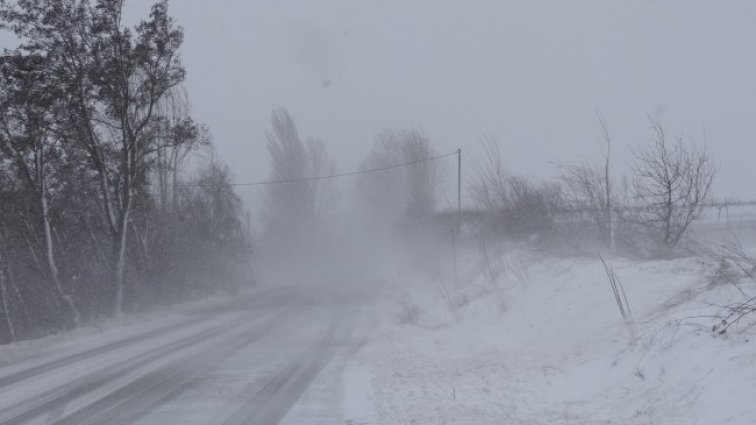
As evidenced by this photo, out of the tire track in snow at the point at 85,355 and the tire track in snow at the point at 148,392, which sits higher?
the tire track in snow at the point at 148,392

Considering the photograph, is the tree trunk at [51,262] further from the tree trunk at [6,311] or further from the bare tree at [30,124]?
the tree trunk at [6,311]

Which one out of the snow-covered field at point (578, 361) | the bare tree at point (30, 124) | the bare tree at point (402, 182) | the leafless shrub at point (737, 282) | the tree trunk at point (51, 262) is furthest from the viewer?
the bare tree at point (402, 182)

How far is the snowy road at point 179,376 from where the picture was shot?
8.76 m

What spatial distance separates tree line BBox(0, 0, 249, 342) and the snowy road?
18.4 ft

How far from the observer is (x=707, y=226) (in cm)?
2414

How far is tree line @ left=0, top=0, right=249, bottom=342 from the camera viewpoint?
21734 millimetres

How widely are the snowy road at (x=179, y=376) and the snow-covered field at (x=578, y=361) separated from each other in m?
1.18

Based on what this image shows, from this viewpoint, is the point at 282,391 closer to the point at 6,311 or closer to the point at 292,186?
the point at 6,311

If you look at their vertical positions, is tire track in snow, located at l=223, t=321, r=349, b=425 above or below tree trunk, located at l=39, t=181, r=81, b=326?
below

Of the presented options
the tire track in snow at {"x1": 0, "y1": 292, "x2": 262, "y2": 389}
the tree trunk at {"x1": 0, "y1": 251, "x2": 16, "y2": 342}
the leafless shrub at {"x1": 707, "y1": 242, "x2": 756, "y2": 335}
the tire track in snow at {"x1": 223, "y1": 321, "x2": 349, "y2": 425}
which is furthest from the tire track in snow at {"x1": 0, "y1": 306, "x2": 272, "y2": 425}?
the leafless shrub at {"x1": 707, "y1": 242, "x2": 756, "y2": 335}

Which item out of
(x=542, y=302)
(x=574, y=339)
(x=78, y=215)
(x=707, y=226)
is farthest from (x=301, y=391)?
(x=78, y=215)

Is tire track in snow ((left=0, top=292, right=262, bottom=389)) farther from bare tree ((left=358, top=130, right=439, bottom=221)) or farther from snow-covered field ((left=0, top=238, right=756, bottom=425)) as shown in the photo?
bare tree ((left=358, top=130, right=439, bottom=221))

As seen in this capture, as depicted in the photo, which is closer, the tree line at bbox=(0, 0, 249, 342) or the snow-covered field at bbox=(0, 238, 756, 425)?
the snow-covered field at bbox=(0, 238, 756, 425)

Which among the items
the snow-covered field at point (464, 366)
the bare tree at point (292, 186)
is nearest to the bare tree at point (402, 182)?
the bare tree at point (292, 186)
